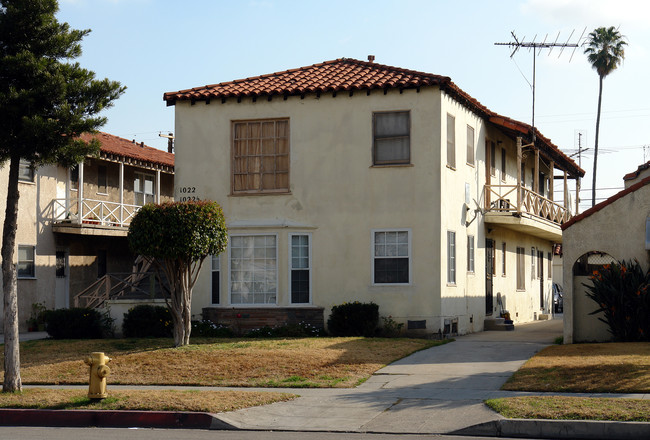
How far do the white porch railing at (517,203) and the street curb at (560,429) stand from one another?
1463cm

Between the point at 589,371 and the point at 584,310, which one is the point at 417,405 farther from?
the point at 584,310

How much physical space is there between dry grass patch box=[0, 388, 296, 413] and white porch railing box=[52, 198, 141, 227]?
17.8m

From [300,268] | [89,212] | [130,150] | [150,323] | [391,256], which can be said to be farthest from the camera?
[130,150]

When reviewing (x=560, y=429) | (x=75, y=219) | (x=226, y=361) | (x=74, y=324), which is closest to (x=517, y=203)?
(x=226, y=361)

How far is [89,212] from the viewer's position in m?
30.7

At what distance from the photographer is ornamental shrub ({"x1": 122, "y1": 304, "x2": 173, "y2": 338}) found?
835 inches

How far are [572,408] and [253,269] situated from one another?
1251 centimetres

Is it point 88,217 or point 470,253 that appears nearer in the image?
point 470,253

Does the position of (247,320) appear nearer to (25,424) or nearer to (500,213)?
(500,213)

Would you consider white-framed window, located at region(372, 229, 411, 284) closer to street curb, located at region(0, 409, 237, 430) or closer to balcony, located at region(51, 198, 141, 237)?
street curb, located at region(0, 409, 237, 430)

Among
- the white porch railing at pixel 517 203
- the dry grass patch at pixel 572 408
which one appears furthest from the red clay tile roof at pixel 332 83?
the dry grass patch at pixel 572 408

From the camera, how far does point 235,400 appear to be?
12523mm

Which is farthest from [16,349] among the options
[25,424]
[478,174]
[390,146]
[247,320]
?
[478,174]

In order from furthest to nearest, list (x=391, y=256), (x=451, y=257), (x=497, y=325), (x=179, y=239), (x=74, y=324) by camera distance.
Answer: (x=497, y=325) → (x=451, y=257) → (x=391, y=256) → (x=74, y=324) → (x=179, y=239)
